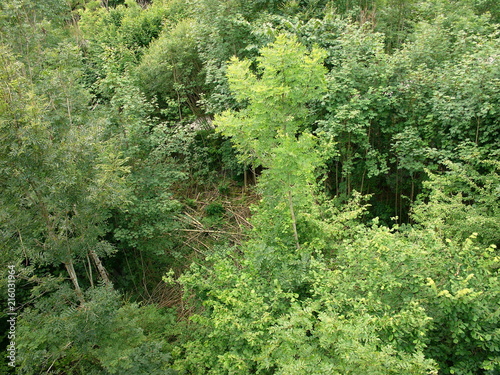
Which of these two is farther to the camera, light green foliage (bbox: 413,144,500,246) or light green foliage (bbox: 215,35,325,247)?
light green foliage (bbox: 413,144,500,246)

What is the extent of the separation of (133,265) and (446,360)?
5.72 meters

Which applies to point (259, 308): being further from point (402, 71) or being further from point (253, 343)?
point (402, 71)

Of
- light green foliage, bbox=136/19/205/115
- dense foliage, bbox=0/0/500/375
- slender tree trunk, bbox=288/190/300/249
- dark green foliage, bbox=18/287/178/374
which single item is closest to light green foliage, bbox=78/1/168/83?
light green foliage, bbox=136/19/205/115

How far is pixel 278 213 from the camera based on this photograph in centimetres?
461

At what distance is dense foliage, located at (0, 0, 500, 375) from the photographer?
3.28 metres

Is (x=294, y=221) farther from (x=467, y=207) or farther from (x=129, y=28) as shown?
Result: (x=129, y=28)

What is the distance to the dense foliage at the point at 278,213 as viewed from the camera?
328cm

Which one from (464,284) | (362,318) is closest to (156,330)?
(362,318)

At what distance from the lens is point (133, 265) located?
732 centimetres

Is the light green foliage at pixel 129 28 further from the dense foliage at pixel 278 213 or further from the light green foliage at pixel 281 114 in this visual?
the light green foliage at pixel 281 114

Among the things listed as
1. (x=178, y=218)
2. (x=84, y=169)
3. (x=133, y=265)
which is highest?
(x=84, y=169)

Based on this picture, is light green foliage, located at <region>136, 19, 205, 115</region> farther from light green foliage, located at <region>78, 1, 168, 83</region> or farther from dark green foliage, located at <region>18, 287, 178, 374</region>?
dark green foliage, located at <region>18, 287, 178, 374</region>

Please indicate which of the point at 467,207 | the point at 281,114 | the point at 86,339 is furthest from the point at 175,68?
the point at 467,207

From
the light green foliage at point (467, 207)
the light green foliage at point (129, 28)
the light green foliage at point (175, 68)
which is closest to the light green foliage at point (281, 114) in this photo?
the light green foliage at point (467, 207)
